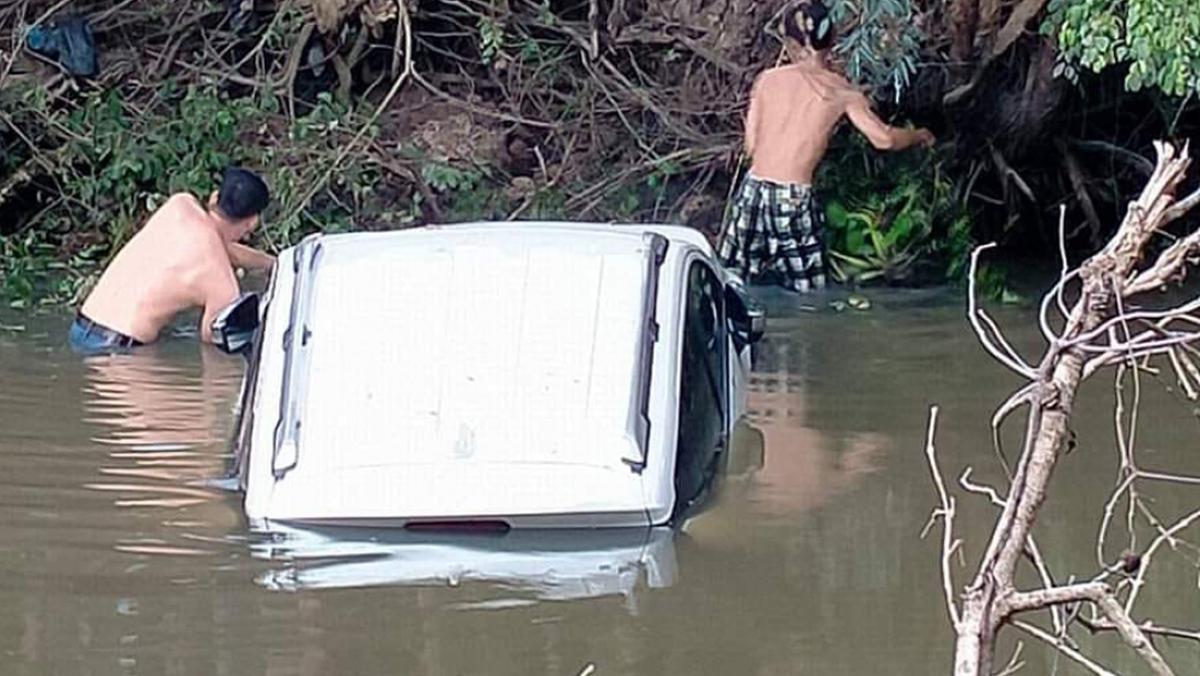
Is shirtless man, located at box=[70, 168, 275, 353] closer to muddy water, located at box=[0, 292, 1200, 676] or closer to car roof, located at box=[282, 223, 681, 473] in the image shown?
muddy water, located at box=[0, 292, 1200, 676]

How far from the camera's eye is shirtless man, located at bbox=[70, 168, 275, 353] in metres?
8.34

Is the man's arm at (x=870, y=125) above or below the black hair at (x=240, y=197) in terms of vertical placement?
above

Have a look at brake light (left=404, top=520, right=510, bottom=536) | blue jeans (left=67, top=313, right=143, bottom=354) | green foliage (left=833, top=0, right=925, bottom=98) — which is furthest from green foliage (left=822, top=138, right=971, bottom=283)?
brake light (left=404, top=520, right=510, bottom=536)

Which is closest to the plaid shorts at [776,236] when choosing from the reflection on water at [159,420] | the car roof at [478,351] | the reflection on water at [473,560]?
the reflection on water at [159,420]

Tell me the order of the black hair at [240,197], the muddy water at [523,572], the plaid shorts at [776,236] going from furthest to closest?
1. the plaid shorts at [776,236]
2. the black hair at [240,197]
3. the muddy water at [523,572]

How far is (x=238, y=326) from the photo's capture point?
262 inches

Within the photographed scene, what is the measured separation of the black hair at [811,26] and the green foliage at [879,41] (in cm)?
19

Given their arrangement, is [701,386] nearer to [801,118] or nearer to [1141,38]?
[1141,38]

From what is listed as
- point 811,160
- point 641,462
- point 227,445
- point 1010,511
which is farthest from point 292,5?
point 1010,511

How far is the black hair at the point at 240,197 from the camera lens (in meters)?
8.29

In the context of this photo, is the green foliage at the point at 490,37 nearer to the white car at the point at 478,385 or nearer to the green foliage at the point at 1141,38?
the green foliage at the point at 1141,38

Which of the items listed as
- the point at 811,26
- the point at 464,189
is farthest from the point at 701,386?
the point at 464,189

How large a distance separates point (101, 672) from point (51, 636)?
0.99 ft

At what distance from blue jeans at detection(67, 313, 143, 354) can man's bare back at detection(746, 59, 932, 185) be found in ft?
11.3
